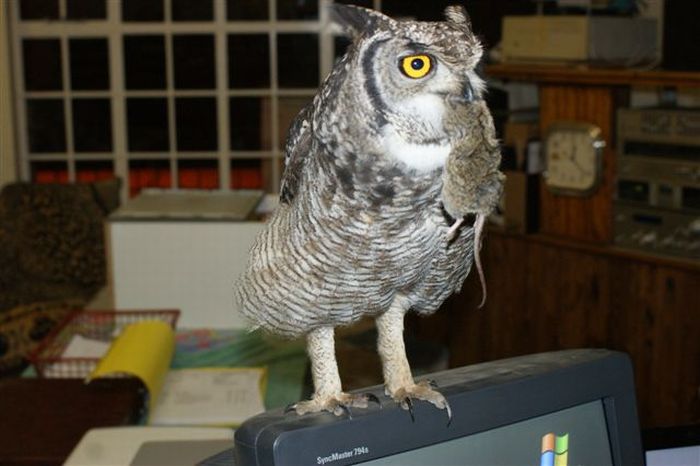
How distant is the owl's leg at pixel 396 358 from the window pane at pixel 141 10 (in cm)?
457

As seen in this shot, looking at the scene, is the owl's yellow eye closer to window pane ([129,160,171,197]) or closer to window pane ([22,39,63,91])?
window pane ([129,160,171,197])

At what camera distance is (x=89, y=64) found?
5148mm

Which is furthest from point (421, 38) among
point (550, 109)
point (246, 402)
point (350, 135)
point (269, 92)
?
point (269, 92)

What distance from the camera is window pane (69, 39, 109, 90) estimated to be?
201 inches

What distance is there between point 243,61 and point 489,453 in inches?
180

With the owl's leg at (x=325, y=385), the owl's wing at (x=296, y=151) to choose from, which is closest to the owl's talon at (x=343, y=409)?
the owl's leg at (x=325, y=385)

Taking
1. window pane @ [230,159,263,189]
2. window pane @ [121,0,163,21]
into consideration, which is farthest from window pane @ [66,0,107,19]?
window pane @ [230,159,263,189]

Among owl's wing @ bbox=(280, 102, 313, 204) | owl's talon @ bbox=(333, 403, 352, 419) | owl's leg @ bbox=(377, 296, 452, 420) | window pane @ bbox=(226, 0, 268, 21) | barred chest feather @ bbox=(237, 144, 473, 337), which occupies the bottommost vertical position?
owl's talon @ bbox=(333, 403, 352, 419)

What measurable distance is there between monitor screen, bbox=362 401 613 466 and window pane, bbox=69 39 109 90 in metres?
4.70

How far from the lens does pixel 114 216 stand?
2486mm

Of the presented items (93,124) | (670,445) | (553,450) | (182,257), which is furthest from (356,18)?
(93,124)

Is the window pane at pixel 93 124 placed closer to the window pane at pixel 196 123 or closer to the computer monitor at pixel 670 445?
the window pane at pixel 196 123

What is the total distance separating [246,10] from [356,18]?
464 cm

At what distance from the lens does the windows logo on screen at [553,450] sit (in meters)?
0.78
